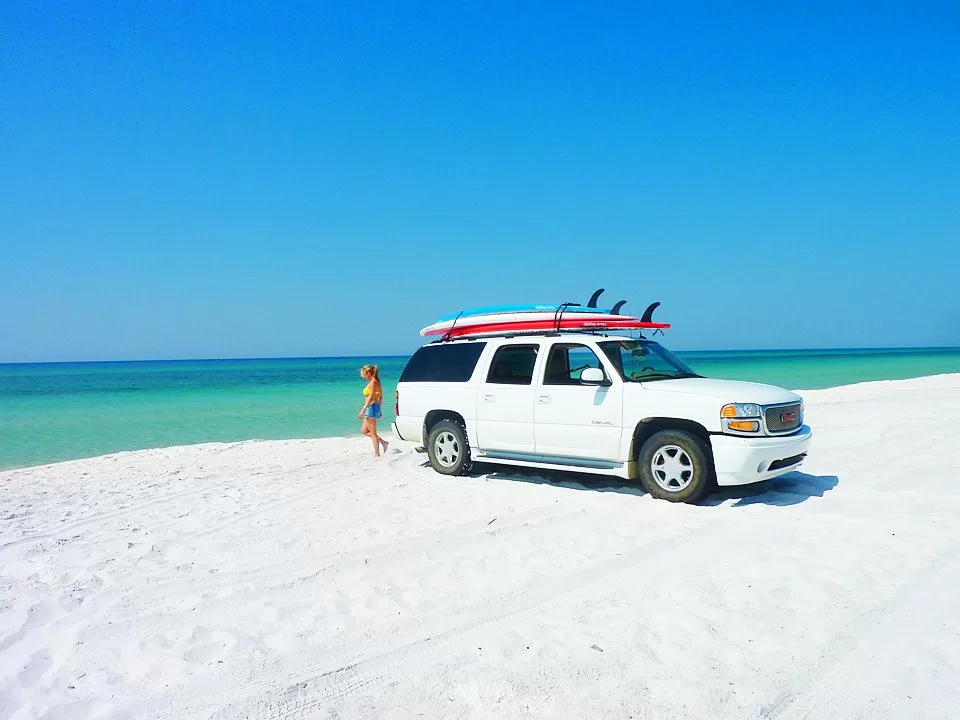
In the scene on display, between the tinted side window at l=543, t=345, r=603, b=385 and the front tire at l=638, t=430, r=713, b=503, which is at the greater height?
the tinted side window at l=543, t=345, r=603, b=385

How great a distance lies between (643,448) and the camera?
755 cm

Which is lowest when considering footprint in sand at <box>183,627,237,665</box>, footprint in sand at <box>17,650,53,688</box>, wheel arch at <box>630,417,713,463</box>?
footprint in sand at <box>183,627,237,665</box>

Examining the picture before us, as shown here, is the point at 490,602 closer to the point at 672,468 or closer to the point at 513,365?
the point at 672,468

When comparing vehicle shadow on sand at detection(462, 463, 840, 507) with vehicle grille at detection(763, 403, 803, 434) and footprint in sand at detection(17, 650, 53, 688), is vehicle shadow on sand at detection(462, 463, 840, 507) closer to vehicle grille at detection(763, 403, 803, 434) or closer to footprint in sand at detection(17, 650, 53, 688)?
vehicle grille at detection(763, 403, 803, 434)

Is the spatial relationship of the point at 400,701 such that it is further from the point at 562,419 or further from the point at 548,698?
the point at 562,419

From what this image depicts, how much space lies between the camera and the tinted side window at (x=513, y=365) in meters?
8.77

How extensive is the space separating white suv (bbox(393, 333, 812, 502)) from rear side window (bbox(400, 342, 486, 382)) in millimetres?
17

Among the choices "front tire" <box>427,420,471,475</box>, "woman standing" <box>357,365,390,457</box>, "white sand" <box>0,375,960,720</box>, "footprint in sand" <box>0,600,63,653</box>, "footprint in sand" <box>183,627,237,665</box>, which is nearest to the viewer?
"white sand" <box>0,375,960,720</box>

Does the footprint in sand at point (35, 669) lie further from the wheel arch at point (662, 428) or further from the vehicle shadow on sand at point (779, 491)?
the vehicle shadow on sand at point (779, 491)

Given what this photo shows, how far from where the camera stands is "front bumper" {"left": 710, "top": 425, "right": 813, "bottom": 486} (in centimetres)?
691

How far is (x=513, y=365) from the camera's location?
896cm

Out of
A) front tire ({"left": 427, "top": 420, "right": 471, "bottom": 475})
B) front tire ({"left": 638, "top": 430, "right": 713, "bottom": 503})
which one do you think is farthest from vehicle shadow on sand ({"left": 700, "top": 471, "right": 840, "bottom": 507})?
front tire ({"left": 427, "top": 420, "right": 471, "bottom": 475})

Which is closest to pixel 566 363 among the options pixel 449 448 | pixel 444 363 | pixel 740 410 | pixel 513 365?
pixel 513 365

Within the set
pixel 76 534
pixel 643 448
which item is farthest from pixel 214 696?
pixel 643 448
